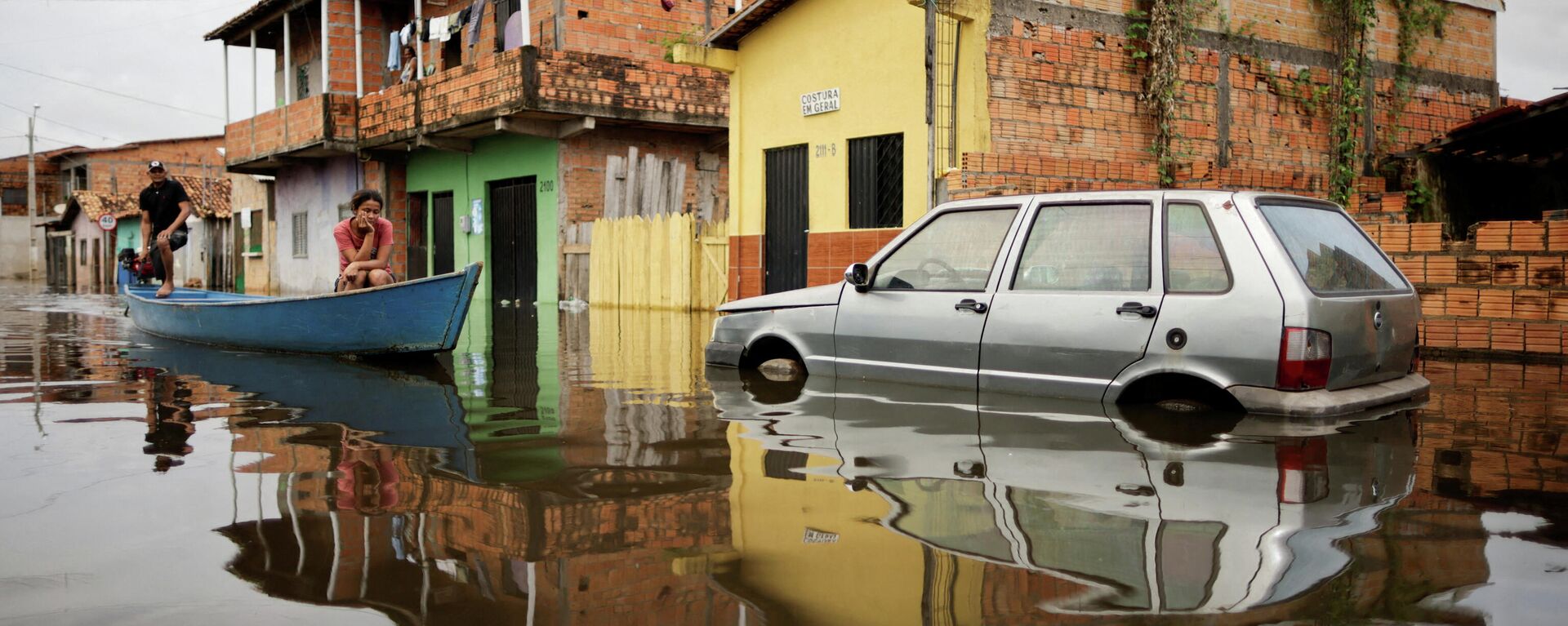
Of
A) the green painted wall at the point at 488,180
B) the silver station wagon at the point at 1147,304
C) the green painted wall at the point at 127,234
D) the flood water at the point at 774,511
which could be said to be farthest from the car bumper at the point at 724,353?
the green painted wall at the point at 127,234

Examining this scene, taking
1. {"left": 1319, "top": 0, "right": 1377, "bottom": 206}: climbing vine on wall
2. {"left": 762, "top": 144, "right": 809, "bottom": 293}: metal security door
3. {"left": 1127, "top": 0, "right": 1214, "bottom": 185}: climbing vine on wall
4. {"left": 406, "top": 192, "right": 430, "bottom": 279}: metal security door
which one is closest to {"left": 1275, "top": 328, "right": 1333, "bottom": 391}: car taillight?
{"left": 1127, "top": 0, "right": 1214, "bottom": 185}: climbing vine on wall

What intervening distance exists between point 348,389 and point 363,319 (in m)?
1.81

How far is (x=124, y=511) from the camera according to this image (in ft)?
13.0

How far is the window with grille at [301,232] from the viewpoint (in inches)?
1180

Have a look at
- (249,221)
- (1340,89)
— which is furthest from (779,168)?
(249,221)

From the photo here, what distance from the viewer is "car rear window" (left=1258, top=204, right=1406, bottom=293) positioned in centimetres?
547

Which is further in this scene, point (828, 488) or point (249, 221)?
point (249, 221)

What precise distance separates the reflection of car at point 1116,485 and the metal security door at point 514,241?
637 inches

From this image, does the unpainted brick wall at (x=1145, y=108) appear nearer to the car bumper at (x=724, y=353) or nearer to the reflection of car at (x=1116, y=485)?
the car bumper at (x=724, y=353)

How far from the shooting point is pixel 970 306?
6.28 m

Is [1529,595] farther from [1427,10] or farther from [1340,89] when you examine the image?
[1427,10]

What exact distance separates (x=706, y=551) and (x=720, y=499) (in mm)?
716

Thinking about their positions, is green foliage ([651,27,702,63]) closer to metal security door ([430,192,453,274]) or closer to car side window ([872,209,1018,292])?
metal security door ([430,192,453,274])

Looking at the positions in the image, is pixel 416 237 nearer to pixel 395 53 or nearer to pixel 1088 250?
pixel 395 53
